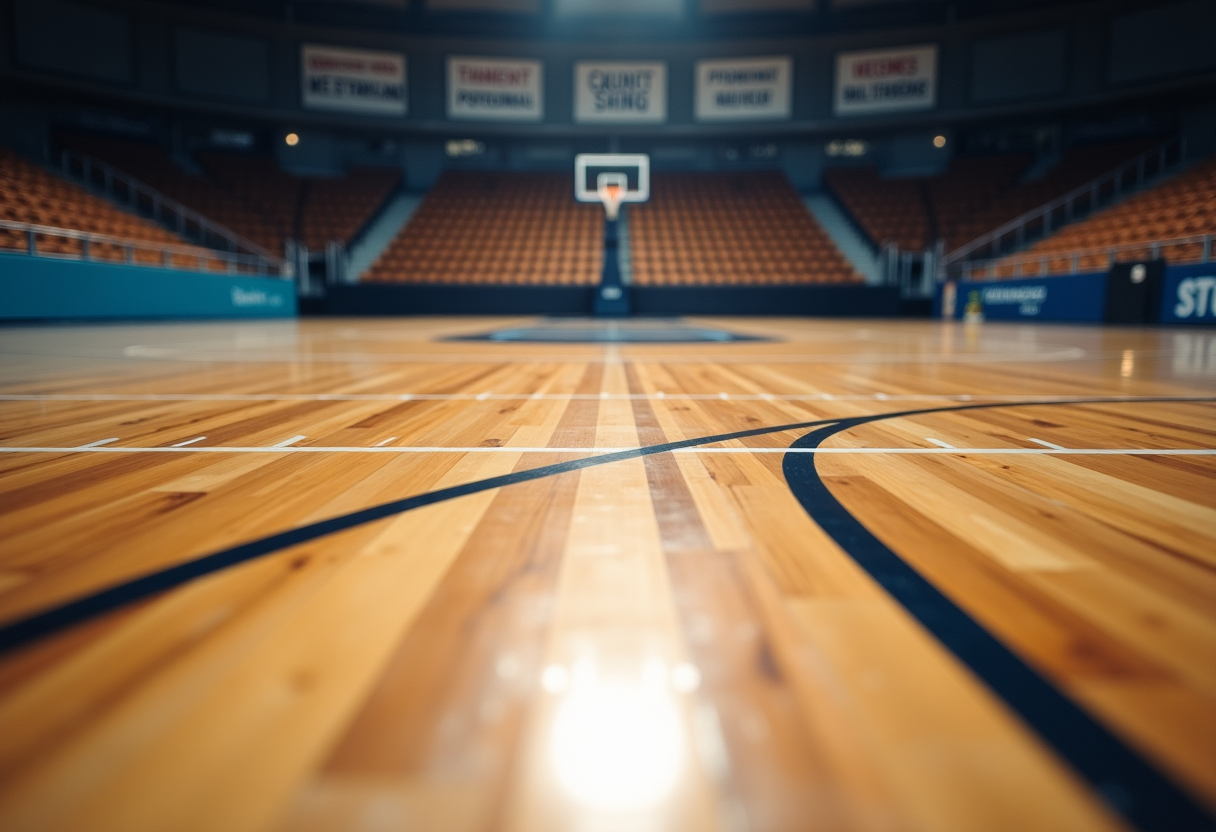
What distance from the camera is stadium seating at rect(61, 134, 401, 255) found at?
10297 millimetres

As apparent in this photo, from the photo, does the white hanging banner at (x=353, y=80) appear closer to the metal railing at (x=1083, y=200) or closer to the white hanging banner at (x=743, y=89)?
the white hanging banner at (x=743, y=89)

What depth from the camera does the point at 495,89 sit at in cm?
1171

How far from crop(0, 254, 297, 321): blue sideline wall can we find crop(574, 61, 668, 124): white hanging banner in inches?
247

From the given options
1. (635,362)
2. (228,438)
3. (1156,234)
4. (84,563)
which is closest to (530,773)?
(84,563)

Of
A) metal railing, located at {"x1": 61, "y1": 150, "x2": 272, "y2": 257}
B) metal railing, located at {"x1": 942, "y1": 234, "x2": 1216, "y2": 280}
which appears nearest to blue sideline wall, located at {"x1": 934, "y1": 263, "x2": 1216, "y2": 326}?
metal railing, located at {"x1": 942, "y1": 234, "x2": 1216, "y2": 280}

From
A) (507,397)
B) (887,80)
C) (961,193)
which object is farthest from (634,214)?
(507,397)

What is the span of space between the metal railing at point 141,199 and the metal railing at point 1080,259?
9.99m

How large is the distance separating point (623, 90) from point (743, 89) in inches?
78.1

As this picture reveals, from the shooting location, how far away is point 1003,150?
11891 millimetres

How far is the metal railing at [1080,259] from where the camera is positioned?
21.5ft

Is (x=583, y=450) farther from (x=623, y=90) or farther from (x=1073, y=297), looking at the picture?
(x=623, y=90)

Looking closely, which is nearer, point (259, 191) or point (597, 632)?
point (597, 632)

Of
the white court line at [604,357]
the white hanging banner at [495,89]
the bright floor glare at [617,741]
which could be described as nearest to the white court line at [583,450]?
the bright floor glare at [617,741]

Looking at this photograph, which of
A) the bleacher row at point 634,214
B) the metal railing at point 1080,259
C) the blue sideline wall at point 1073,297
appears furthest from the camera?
the bleacher row at point 634,214
